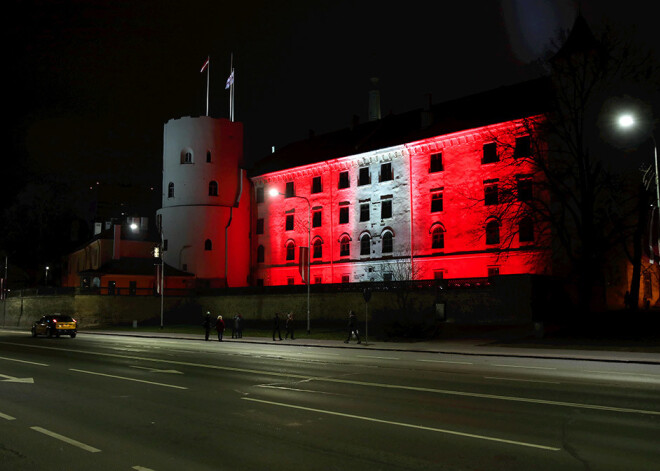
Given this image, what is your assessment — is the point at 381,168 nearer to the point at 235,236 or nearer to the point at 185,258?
the point at 235,236

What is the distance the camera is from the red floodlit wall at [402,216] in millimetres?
50812

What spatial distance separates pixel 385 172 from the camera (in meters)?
60.2

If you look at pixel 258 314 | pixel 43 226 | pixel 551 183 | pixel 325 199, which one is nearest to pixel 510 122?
pixel 551 183

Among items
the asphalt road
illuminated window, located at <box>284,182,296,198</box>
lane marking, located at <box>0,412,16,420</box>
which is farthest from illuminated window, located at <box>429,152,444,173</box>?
lane marking, located at <box>0,412,16,420</box>

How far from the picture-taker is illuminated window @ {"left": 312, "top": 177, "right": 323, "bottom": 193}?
65875 mm

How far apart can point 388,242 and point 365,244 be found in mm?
2723

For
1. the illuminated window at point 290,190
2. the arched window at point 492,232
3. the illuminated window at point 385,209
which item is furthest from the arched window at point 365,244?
the arched window at point 492,232

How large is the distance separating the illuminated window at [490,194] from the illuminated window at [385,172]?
1036 centimetres

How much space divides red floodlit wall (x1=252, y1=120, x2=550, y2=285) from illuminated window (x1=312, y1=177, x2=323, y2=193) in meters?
0.17

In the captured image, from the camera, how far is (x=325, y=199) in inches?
2564

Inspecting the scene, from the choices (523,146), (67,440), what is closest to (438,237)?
(523,146)

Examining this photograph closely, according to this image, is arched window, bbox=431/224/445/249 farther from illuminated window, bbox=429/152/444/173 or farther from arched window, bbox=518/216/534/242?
arched window, bbox=518/216/534/242

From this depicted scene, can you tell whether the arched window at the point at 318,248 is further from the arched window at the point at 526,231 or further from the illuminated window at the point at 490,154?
the arched window at the point at 526,231

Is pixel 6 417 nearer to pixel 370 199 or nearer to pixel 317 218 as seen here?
pixel 370 199
